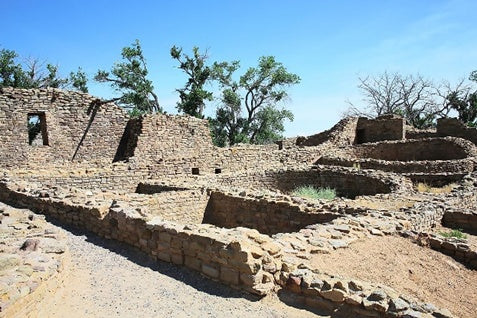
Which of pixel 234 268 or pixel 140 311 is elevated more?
pixel 234 268

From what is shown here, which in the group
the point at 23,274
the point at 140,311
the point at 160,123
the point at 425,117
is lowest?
the point at 140,311

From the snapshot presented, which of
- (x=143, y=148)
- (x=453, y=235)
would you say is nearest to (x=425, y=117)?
(x=143, y=148)

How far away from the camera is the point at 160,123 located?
54.5ft

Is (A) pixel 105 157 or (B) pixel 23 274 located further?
(A) pixel 105 157

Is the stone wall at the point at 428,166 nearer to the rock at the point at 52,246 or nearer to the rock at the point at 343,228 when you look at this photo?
the rock at the point at 343,228

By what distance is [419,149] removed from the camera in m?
19.6

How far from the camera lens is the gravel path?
4.35 meters

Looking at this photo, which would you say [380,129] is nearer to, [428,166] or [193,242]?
[428,166]

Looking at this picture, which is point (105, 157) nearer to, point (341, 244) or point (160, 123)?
point (160, 123)

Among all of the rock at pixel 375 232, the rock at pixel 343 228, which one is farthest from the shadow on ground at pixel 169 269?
the rock at pixel 375 232

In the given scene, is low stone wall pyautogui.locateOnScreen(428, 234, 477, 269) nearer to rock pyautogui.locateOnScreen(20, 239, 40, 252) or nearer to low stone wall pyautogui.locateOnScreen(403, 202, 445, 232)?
low stone wall pyautogui.locateOnScreen(403, 202, 445, 232)

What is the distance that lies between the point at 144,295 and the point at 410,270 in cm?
361

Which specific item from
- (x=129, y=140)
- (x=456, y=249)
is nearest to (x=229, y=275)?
(x=456, y=249)

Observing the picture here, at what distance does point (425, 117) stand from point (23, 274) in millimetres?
42176
